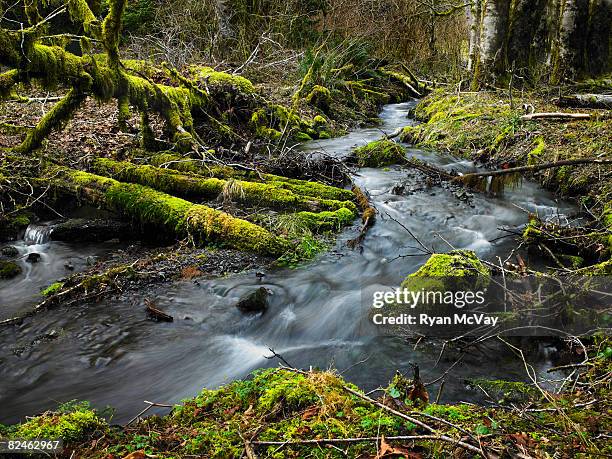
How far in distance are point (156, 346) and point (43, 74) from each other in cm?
436

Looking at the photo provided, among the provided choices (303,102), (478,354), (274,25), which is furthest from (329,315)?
(274,25)

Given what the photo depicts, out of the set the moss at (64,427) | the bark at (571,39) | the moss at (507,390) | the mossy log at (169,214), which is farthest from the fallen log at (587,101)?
the moss at (64,427)

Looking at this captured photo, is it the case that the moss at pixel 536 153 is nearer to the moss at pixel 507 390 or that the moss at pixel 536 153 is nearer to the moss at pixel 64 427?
the moss at pixel 507 390

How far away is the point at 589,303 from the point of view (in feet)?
11.7

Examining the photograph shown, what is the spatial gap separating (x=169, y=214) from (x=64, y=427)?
3.94 m

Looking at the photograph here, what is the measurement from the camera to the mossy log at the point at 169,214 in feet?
19.5

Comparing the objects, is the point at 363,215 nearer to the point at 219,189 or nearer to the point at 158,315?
the point at 219,189

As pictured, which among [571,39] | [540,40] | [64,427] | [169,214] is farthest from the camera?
[540,40]

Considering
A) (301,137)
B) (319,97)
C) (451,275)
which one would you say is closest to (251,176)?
(301,137)

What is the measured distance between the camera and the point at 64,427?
8.50 ft

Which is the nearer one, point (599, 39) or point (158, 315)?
point (158, 315)

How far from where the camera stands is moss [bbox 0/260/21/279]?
5676mm
